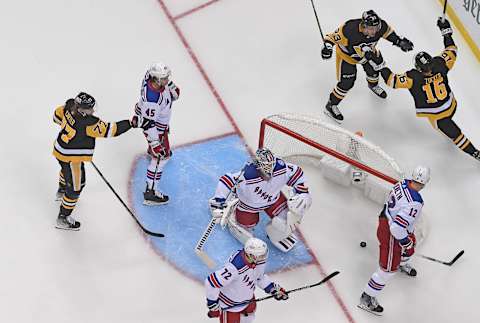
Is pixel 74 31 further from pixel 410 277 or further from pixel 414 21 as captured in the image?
pixel 410 277

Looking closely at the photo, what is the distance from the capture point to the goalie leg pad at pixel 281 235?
609 cm

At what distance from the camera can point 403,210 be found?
18.3 feet

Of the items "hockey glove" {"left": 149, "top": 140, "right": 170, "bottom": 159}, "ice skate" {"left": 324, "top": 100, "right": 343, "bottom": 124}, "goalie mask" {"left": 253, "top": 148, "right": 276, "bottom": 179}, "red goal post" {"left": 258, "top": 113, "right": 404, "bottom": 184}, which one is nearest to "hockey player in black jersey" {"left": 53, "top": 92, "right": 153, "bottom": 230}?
"hockey glove" {"left": 149, "top": 140, "right": 170, "bottom": 159}

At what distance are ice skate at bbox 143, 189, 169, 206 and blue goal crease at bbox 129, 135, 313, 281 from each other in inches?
1.2

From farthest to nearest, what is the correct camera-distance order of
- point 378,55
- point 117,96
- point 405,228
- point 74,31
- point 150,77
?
point 74,31 < point 117,96 < point 378,55 < point 150,77 < point 405,228

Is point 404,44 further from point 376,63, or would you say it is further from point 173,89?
point 173,89

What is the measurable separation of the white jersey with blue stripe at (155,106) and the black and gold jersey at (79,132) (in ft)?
0.71

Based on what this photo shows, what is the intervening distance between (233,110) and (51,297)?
6.16 ft

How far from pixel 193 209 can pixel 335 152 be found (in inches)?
37.4

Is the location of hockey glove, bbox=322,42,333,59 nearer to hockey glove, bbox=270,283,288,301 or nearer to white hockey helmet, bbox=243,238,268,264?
hockey glove, bbox=270,283,288,301

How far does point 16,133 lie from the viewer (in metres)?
6.85

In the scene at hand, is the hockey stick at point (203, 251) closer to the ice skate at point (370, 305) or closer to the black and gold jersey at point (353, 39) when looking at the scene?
the ice skate at point (370, 305)

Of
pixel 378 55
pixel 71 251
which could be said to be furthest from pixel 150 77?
pixel 378 55

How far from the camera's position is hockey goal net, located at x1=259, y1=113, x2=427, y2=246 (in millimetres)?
6180
